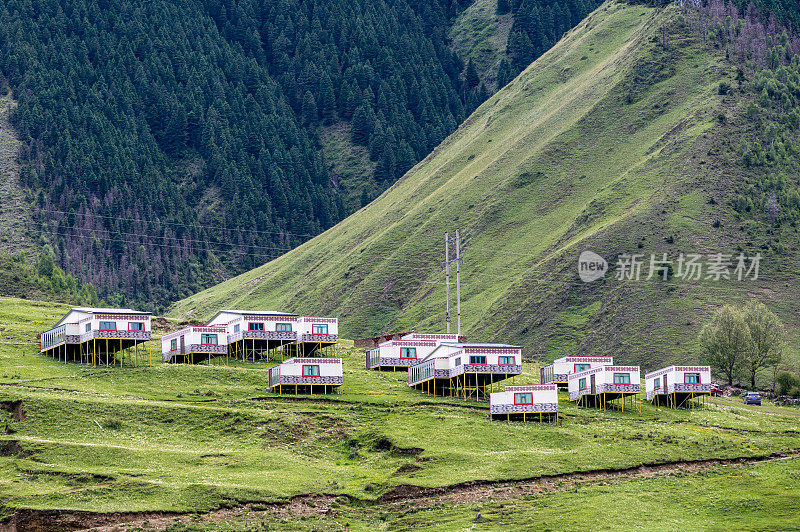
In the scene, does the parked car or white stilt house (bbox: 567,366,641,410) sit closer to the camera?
white stilt house (bbox: 567,366,641,410)

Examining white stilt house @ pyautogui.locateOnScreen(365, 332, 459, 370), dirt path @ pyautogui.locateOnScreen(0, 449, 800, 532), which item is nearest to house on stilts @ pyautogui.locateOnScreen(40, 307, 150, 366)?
white stilt house @ pyautogui.locateOnScreen(365, 332, 459, 370)

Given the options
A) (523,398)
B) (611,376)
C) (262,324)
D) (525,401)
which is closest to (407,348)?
(262,324)

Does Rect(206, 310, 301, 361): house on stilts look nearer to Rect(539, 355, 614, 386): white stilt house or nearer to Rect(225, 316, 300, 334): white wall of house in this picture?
Rect(225, 316, 300, 334): white wall of house

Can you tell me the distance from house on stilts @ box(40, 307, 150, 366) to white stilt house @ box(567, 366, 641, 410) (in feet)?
164

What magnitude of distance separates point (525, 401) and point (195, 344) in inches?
1707

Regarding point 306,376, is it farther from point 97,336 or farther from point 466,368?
point 97,336

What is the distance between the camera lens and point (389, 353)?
138m

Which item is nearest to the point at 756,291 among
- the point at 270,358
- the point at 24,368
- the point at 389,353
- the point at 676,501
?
the point at 389,353

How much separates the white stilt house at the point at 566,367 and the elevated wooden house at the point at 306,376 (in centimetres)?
2654

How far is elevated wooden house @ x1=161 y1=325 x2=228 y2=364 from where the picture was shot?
133625 millimetres

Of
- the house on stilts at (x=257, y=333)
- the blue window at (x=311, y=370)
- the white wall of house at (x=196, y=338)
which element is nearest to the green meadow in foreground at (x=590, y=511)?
the blue window at (x=311, y=370)

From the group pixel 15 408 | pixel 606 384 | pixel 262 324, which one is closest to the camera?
pixel 15 408

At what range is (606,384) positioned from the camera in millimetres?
119250

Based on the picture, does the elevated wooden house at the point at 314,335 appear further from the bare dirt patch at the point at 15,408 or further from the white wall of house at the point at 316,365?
the bare dirt patch at the point at 15,408
